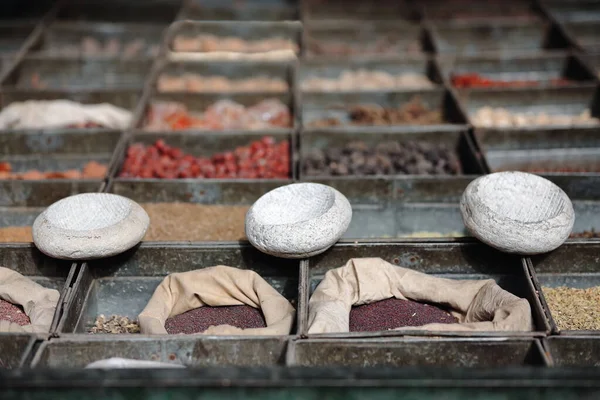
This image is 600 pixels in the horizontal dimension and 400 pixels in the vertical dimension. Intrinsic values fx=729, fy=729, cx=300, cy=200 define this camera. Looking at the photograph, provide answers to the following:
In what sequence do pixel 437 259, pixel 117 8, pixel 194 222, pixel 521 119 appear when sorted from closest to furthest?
pixel 437 259
pixel 194 222
pixel 521 119
pixel 117 8

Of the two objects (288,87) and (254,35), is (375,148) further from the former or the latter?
(254,35)

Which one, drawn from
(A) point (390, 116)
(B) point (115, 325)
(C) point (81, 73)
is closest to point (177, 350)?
(B) point (115, 325)

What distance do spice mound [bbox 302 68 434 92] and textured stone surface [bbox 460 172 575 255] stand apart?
1804mm

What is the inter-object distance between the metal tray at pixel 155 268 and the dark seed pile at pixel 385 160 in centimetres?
89

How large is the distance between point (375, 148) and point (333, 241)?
1.32m

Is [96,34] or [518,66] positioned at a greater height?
[96,34]

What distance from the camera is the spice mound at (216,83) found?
4.87m

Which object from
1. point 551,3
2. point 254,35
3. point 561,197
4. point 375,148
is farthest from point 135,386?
point 551,3

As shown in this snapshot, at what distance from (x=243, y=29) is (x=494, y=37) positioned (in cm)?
188

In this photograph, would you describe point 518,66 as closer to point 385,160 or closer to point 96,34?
point 385,160

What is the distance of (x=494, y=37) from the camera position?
543 cm

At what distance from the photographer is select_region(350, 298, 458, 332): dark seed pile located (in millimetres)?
2793

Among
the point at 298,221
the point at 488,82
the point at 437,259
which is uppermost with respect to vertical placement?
the point at 298,221

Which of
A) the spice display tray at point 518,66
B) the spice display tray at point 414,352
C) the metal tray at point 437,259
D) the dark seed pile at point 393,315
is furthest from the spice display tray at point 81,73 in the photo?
the spice display tray at point 414,352
